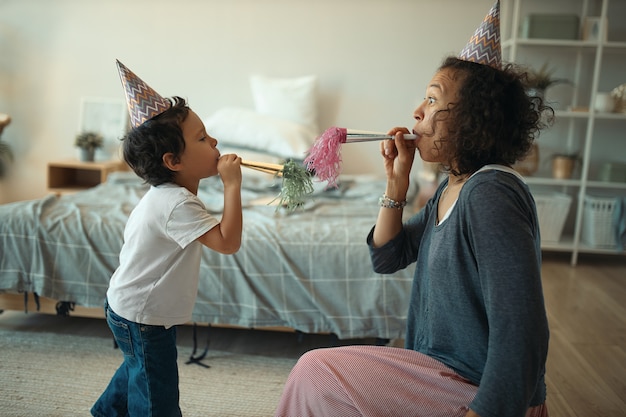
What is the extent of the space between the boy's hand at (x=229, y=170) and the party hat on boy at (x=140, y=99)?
195 millimetres

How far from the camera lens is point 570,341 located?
236cm

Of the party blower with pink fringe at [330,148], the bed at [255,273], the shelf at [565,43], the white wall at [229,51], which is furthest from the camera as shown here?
the white wall at [229,51]

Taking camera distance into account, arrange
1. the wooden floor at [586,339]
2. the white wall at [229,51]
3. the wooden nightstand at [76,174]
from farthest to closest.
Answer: the white wall at [229,51]
the wooden nightstand at [76,174]
the wooden floor at [586,339]

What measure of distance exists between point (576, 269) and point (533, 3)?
1.91 meters

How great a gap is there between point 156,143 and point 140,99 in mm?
109

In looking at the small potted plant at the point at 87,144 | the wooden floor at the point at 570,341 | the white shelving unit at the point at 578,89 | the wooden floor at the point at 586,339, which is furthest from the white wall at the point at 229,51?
the wooden floor at the point at 570,341

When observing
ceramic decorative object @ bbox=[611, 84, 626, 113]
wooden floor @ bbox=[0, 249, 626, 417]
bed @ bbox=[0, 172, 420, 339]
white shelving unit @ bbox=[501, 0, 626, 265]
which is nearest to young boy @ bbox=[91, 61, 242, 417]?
bed @ bbox=[0, 172, 420, 339]

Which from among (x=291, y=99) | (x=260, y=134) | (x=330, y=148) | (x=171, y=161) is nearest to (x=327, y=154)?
(x=330, y=148)

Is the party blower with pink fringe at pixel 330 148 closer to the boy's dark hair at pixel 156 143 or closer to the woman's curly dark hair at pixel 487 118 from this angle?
the woman's curly dark hair at pixel 487 118

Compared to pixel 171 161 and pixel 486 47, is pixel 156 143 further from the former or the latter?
pixel 486 47

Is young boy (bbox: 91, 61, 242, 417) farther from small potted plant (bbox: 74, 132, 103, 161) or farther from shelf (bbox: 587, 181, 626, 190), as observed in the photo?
shelf (bbox: 587, 181, 626, 190)

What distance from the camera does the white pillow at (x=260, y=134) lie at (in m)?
3.32

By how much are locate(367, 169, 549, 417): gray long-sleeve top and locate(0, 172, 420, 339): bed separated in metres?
0.86

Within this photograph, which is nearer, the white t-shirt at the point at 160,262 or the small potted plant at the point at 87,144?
the white t-shirt at the point at 160,262
